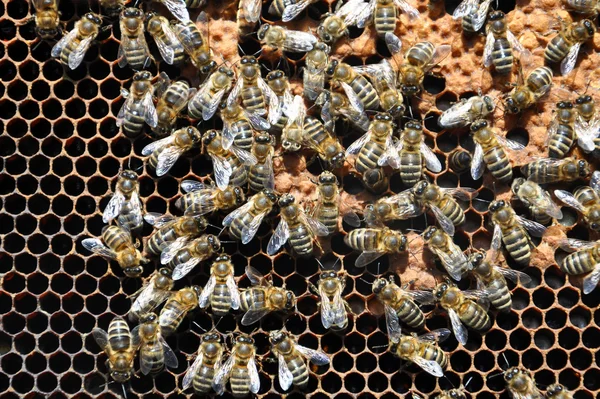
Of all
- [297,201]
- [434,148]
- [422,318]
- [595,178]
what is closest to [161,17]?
[297,201]

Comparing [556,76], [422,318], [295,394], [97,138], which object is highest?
[556,76]

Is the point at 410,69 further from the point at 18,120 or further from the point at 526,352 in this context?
the point at 18,120

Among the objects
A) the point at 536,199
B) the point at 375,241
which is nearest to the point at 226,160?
the point at 375,241

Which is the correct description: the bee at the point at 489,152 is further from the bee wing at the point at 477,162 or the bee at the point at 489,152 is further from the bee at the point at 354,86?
the bee at the point at 354,86

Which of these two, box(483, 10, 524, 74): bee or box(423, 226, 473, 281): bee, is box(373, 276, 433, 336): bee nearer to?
box(423, 226, 473, 281): bee

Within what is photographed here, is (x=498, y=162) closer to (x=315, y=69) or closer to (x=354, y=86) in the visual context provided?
(x=354, y=86)

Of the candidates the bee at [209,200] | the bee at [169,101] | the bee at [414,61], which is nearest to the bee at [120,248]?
the bee at [209,200]
